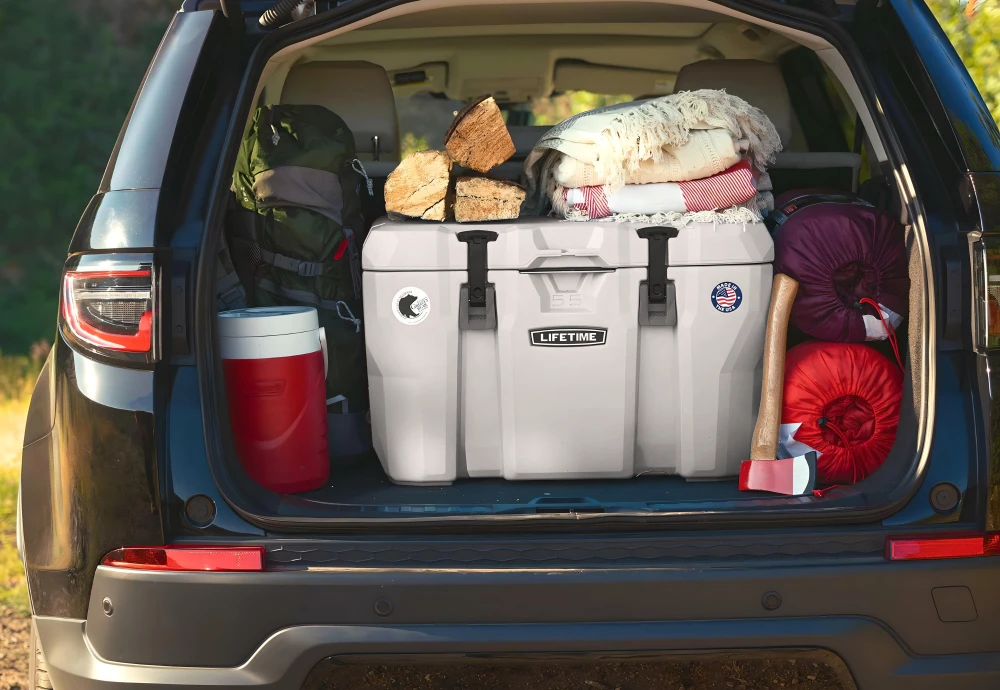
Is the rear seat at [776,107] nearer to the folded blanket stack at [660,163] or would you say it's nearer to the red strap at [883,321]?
the folded blanket stack at [660,163]

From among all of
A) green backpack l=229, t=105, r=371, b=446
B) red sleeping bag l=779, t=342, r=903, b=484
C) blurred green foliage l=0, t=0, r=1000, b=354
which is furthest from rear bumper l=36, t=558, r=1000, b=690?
blurred green foliage l=0, t=0, r=1000, b=354

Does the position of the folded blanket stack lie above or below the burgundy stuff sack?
above

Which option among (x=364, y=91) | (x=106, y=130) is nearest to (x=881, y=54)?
(x=364, y=91)

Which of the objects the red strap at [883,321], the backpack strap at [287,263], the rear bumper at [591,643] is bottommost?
the rear bumper at [591,643]

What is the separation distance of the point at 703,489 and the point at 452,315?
611mm

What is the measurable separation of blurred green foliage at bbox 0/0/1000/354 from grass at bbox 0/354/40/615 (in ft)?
3.80

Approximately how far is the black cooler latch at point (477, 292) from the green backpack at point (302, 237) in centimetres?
42

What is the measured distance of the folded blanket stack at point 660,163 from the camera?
209 cm

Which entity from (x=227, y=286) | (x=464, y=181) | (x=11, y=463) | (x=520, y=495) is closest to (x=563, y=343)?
(x=520, y=495)

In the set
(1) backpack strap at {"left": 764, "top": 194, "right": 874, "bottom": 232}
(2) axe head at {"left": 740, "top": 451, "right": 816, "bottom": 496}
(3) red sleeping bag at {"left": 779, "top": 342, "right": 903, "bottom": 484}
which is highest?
(1) backpack strap at {"left": 764, "top": 194, "right": 874, "bottom": 232}

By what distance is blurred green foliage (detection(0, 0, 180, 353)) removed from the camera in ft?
22.4

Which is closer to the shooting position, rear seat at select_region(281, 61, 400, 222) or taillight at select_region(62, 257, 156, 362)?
taillight at select_region(62, 257, 156, 362)

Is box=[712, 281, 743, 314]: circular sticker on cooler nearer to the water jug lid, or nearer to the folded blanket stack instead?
the folded blanket stack

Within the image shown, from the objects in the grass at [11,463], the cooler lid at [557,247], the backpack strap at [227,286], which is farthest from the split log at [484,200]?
the grass at [11,463]
